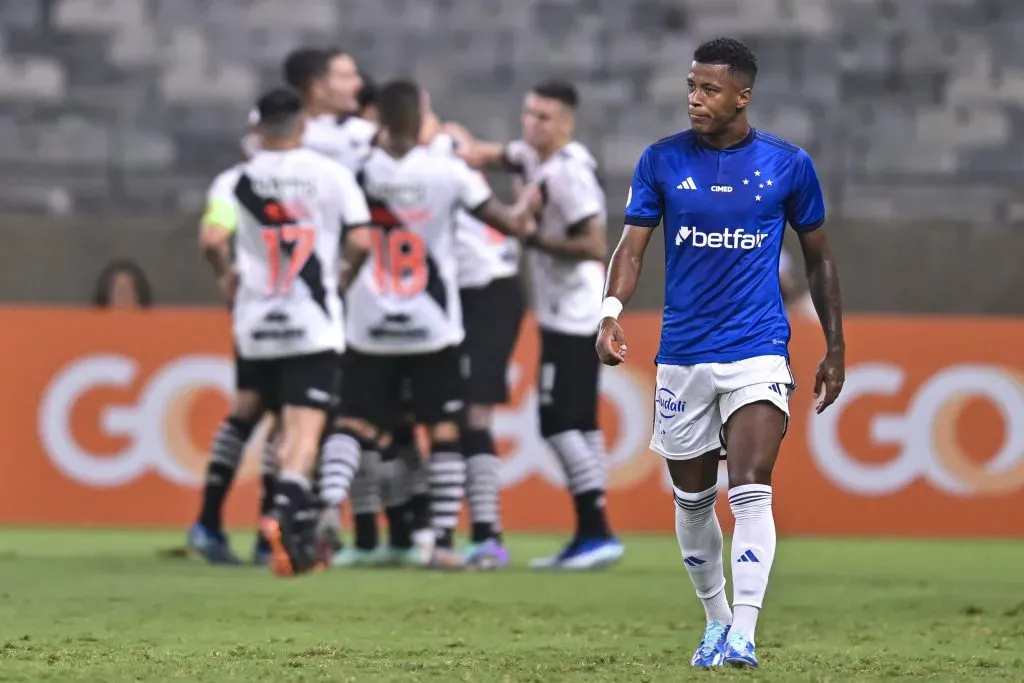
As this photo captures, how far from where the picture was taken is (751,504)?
5.79m

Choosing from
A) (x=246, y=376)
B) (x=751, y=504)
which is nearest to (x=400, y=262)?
(x=246, y=376)

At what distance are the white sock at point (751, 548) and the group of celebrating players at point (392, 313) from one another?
3.61 m

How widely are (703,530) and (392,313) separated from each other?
3926mm

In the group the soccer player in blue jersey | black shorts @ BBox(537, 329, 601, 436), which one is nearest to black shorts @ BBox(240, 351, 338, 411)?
black shorts @ BBox(537, 329, 601, 436)

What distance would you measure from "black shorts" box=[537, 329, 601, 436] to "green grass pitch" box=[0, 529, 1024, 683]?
2.81 ft

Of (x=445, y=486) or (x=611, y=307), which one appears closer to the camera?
(x=611, y=307)

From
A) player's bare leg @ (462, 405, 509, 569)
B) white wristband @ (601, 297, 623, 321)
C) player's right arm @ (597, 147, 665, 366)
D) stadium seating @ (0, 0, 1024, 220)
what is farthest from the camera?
stadium seating @ (0, 0, 1024, 220)

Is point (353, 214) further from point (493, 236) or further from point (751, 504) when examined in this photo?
point (751, 504)

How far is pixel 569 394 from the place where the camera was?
10.2 metres

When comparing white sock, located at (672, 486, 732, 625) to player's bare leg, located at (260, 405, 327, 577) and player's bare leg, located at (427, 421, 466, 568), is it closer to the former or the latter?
player's bare leg, located at (260, 405, 327, 577)

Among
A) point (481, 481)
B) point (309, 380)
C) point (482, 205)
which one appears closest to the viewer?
point (309, 380)

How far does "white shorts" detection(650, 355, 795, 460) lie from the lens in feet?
19.4

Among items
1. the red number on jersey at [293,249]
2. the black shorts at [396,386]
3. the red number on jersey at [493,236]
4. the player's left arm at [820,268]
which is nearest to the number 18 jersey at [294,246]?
the red number on jersey at [293,249]

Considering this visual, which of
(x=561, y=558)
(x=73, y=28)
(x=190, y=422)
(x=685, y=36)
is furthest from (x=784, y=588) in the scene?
(x=73, y=28)
